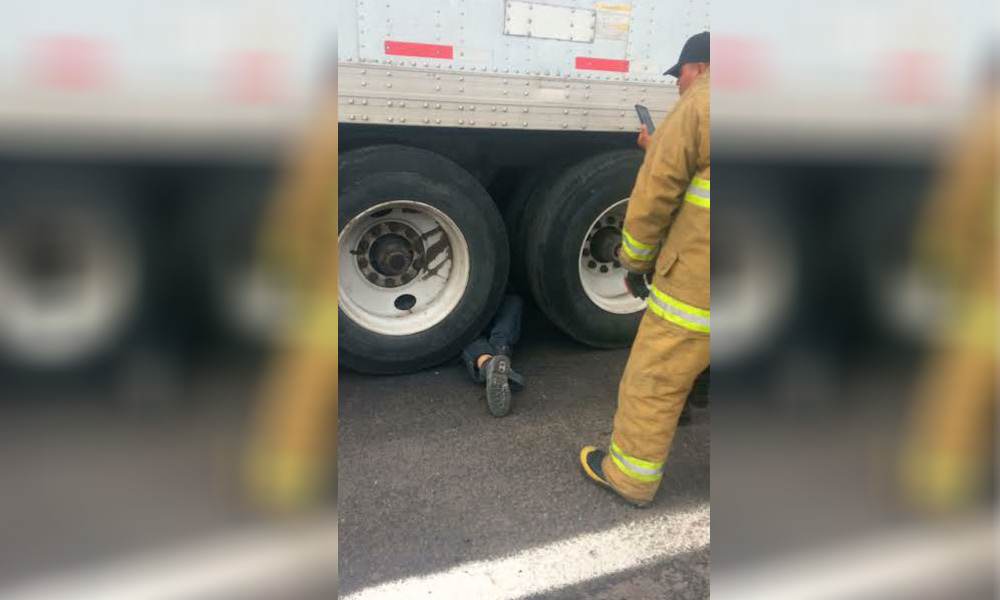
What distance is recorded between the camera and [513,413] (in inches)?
136

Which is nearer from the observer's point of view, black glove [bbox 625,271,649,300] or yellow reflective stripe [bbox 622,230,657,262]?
yellow reflective stripe [bbox 622,230,657,262]

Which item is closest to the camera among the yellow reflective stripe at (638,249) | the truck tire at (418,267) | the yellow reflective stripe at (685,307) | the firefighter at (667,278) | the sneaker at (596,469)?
the firefighter at (667,278)

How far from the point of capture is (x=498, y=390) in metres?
3.37

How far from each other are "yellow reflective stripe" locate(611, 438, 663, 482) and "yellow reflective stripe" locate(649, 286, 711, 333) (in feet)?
2.05

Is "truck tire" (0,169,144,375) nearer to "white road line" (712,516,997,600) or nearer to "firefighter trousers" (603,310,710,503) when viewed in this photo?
"white road line" (712,516,997,600)

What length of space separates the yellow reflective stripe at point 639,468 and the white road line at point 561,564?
185 millimetres

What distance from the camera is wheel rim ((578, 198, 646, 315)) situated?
426 centimetres

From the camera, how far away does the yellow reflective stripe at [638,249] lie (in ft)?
7.91

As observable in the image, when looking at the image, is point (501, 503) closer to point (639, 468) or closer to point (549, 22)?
point (639, 468)

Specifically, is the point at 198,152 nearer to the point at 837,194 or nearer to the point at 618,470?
the point at 837,194

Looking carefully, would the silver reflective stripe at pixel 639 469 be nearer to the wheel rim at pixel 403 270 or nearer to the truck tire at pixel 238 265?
the wheel rim at pixel 403 270

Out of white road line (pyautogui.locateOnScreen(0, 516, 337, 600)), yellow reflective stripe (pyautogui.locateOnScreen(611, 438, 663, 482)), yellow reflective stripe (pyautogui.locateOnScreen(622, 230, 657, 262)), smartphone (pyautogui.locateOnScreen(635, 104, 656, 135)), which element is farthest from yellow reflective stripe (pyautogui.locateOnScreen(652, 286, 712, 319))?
white road line (pyautogui.locateOnScreen(0, 516, 337, 600))

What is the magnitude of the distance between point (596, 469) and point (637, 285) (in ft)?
2.86

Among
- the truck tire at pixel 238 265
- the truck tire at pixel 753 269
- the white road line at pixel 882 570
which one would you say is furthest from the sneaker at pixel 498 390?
the truck tire at pixel 238 265
